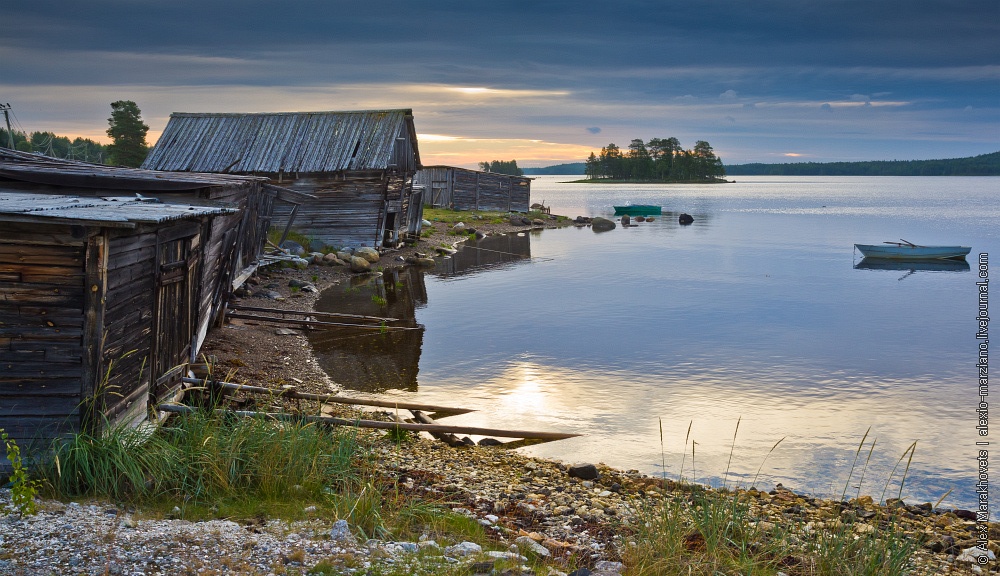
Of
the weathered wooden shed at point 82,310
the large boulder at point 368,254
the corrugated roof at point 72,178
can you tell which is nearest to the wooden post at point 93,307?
the weathered wooden shed at point 82,310

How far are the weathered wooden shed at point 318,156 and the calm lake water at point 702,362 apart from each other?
407cm

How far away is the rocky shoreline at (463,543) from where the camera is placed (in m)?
5.75

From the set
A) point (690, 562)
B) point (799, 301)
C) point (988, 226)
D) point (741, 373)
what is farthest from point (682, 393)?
point (988, 226)

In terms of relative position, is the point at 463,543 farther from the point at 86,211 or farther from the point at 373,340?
the point at 373,340

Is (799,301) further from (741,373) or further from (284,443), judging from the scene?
(284,443)

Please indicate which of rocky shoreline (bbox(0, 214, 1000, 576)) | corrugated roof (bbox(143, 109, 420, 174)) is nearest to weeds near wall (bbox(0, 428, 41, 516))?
rocky shoreline (bbox(0, 214, 1000, 576))

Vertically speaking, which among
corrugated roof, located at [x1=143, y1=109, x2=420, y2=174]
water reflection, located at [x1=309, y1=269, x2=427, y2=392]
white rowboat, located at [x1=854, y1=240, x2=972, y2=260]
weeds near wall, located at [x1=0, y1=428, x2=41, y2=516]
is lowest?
water reflection, located at [x1=309, y1=269, x2=427, y2=392]

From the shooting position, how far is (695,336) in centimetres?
1986

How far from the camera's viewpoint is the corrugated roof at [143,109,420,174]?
98.3 feet

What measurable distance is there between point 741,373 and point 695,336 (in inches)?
151

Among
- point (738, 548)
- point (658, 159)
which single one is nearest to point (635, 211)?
point (738, 548)

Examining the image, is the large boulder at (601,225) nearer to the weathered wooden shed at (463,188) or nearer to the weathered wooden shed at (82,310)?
the weathered wooden shed at (463,188)

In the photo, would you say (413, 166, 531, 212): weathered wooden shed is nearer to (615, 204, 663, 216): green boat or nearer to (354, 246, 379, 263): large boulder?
(615, 204, 663, 216): green boat

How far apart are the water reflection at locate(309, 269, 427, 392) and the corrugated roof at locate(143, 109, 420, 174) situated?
6.39 metres
